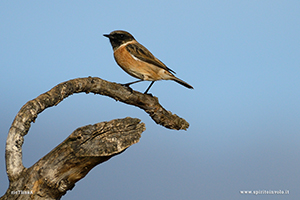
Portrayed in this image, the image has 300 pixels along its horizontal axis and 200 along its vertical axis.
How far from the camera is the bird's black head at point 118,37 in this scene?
572 centimetres

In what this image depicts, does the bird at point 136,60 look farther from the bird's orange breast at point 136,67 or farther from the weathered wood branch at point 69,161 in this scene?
the weathered wood branch at point 69,161

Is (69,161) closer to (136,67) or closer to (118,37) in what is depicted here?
(136,67)

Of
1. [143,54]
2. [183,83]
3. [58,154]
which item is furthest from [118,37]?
[58,154]

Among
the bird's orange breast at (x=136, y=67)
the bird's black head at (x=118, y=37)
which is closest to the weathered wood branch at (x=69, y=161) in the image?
the bird's orange breast at (x=136, y=67)

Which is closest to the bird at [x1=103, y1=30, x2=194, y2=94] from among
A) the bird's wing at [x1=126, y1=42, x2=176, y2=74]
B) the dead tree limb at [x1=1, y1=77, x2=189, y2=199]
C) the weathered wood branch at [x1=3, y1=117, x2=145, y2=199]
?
the bird's wing at [x1=126, y1=42, x2=176, y2=74]

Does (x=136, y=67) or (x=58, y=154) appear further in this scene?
(x=136, y=67)

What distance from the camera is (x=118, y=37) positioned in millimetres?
5742

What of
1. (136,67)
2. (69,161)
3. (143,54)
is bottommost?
(69,161)

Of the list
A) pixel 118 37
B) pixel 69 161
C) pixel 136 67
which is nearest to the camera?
pixel 69 161

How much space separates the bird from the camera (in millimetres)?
5605

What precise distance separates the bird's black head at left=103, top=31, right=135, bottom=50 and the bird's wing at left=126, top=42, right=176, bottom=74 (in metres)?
0.13

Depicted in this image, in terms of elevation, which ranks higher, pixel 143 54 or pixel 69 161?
pixel 143 54

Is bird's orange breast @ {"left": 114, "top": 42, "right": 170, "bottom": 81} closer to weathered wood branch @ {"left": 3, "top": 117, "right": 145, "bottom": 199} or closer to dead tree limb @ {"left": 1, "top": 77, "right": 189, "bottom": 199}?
dead tree limb @ {"left": 1, "top": 77, "right": 189, "bottom": 199}

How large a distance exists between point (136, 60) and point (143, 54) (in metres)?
0.15
